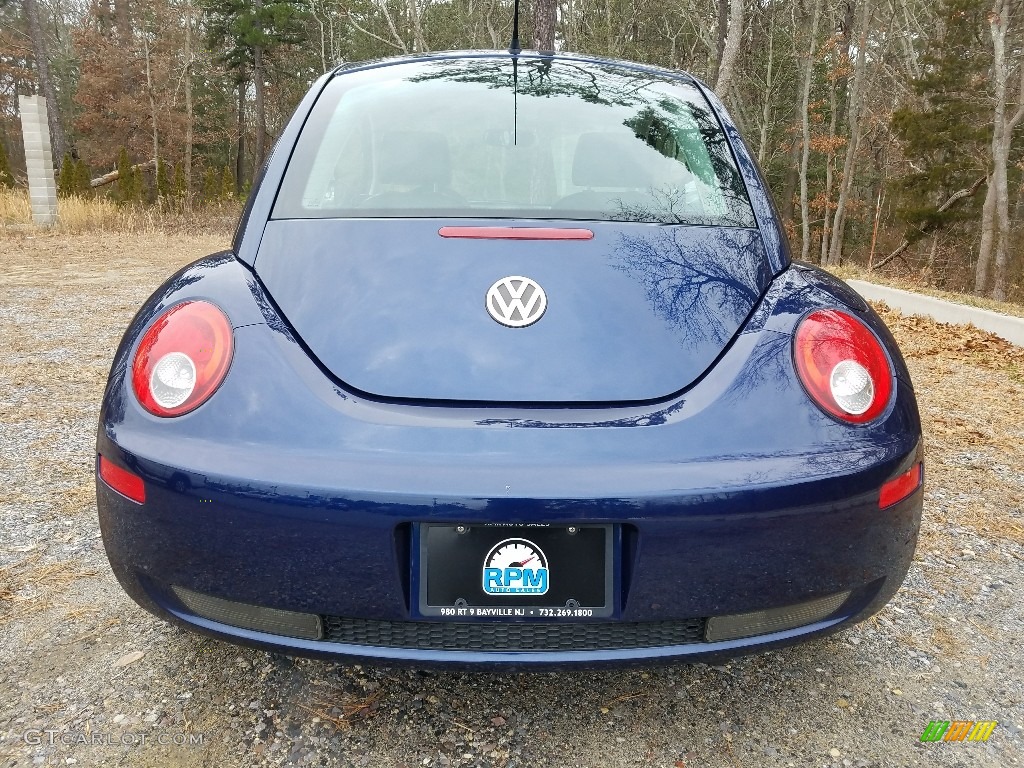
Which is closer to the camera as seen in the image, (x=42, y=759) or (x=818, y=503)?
(x=818, y=503)

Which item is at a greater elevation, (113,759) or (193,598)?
(193,598)

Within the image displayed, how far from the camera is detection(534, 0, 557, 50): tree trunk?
12.3m

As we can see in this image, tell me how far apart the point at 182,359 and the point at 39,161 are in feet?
48.7

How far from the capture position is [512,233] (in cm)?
155

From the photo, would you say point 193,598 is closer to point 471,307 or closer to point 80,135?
point 471,307

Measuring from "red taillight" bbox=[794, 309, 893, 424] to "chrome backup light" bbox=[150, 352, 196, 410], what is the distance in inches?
46.7

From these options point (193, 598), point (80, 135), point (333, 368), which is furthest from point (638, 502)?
point (80, 135)

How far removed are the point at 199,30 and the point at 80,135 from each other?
8465 millimetres

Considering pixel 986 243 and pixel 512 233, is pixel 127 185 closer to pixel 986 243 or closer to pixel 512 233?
pixel 986 243

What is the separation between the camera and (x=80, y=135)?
36.7 metres

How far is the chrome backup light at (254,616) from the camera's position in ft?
4.42

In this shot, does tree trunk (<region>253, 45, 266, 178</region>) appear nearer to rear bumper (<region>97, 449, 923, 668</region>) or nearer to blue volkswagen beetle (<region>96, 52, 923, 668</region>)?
blue volkswagen beetle (<region>96, 52, 923, 668</region>)

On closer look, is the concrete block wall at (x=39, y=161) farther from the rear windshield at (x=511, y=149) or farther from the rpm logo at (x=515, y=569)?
the rpm logo at (x=515, y=569)

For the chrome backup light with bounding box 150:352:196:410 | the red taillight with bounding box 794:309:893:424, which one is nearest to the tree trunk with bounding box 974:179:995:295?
the red taillight with bounding box 794:309:893:424
